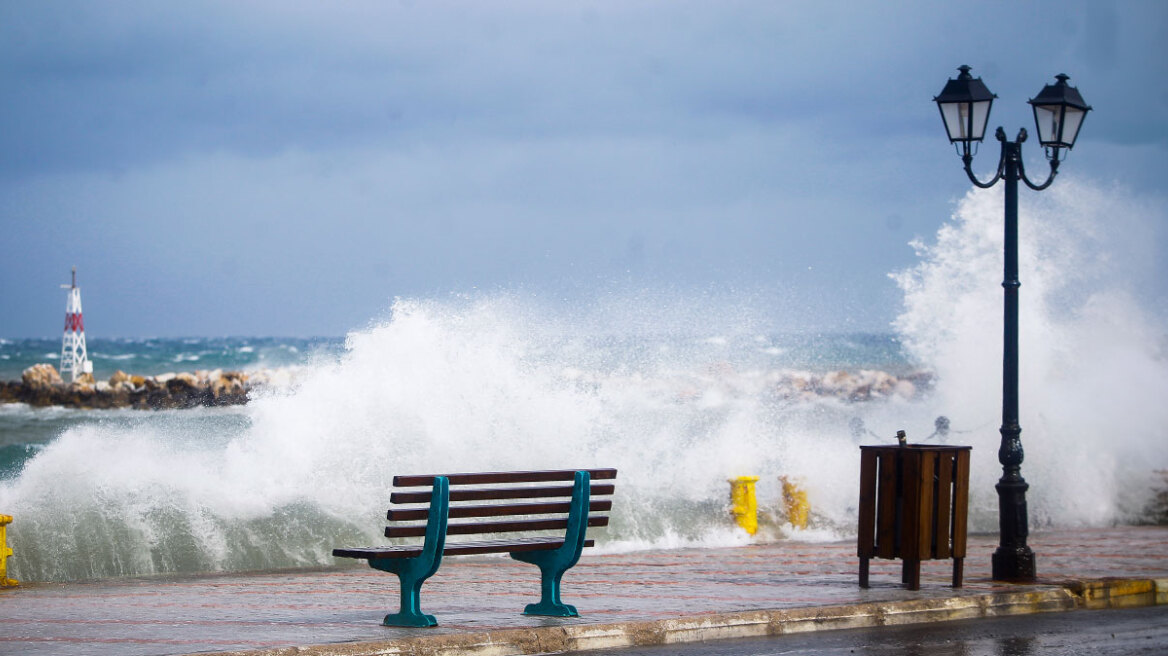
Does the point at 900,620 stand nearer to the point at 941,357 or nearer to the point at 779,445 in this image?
the point at 779,445

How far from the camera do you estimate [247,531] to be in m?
15.3

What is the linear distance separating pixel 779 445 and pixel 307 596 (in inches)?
476

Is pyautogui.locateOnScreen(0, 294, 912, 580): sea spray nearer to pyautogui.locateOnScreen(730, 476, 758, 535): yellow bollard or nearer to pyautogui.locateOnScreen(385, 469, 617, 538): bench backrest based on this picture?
pyautogui.locateOnScreen(730, 476, 758, 535): yellow bollard

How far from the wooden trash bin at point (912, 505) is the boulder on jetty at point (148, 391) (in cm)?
4843

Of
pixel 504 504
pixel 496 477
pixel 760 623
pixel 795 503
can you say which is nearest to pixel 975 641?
pixel 760 623

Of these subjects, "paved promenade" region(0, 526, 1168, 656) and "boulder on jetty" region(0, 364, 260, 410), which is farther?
"boulder on jetty" region(0, 364, 260, 410)

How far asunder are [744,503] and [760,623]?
721 centimetres

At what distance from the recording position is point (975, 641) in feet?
29.3

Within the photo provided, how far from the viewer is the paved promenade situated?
816 centimetres

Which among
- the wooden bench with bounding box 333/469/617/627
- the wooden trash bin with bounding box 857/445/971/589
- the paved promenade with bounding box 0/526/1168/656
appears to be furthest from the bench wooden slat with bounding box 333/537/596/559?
the wooden trash bin with bounding box 857/445/971/589

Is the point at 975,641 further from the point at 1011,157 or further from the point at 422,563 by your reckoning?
the point at 1011,157

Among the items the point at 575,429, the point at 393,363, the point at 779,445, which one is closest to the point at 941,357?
the point at 779,445

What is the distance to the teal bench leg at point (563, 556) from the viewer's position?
355 inches

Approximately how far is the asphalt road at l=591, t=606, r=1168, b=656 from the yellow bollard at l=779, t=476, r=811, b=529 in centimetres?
717
